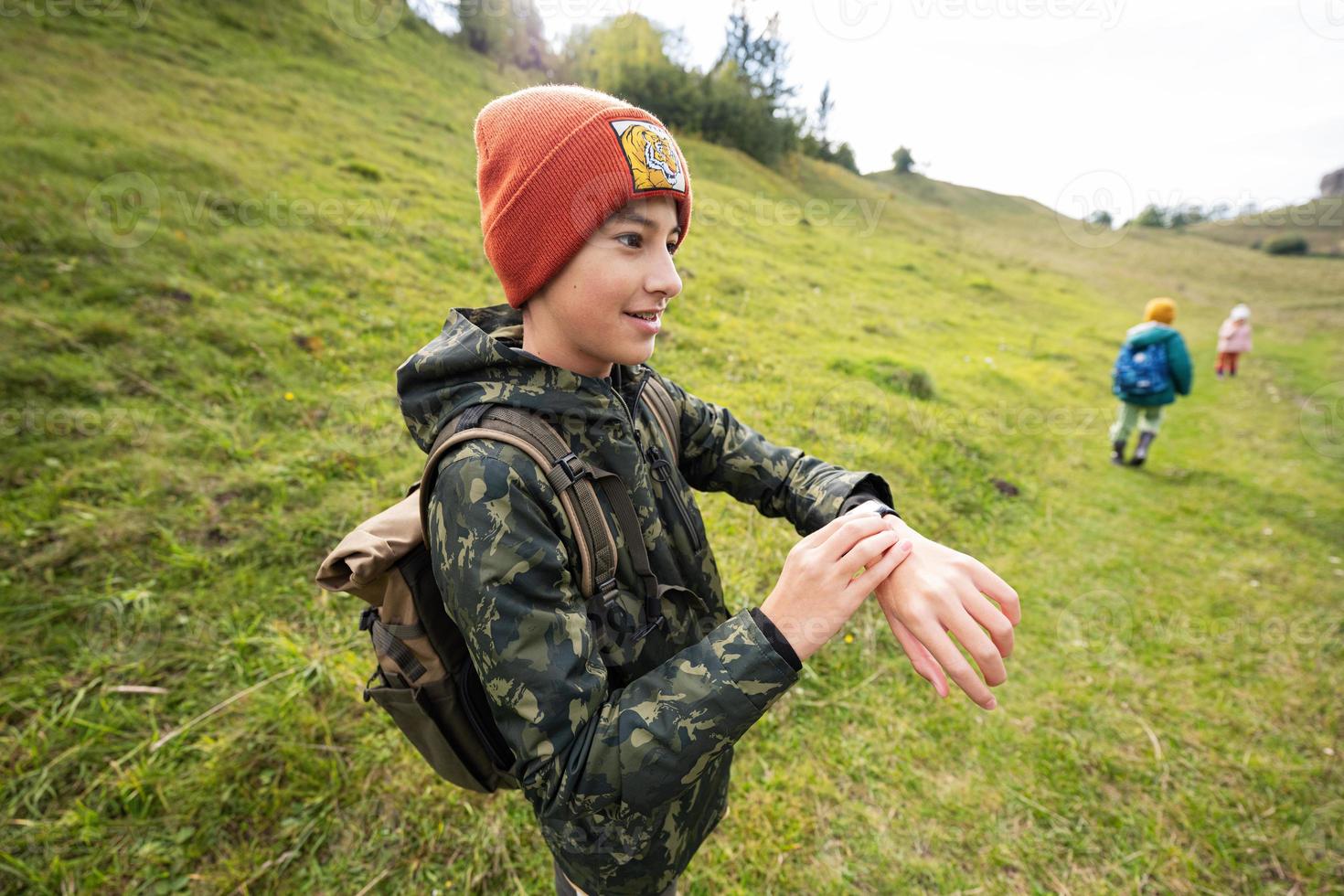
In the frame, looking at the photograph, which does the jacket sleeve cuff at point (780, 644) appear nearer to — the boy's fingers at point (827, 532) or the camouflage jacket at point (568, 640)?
the camouflage jacket at point (568, 640)

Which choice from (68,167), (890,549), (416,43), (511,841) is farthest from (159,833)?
(416,43)

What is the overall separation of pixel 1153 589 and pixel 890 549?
17.9ft

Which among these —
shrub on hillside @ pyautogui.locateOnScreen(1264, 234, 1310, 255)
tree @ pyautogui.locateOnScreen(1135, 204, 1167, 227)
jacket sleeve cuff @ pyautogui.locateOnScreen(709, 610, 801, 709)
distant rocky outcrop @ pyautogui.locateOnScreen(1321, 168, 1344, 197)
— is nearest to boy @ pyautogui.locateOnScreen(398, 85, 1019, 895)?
jacket sleeve cuff @ pyautogui.locateOnScreen(709, 610, 801, 709)

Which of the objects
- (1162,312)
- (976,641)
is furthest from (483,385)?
(1162,312)

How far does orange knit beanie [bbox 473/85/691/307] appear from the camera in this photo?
148 cm

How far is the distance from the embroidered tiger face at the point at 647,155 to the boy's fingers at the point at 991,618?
130 cm

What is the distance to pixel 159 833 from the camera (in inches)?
99.5

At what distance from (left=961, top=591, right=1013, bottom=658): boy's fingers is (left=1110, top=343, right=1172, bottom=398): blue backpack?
7.77 meters

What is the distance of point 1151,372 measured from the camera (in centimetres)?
713

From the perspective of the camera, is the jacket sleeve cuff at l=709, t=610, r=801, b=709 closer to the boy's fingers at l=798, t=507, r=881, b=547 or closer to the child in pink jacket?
the boy's fingers at l=798, t=507, r=881, b=547

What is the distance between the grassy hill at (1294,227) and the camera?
135 feet

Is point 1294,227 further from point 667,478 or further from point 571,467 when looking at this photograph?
point 571,467

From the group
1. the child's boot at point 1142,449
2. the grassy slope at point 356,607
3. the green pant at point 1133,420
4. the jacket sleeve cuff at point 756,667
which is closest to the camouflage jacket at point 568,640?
the jacket sleeve cuff at point 756,667

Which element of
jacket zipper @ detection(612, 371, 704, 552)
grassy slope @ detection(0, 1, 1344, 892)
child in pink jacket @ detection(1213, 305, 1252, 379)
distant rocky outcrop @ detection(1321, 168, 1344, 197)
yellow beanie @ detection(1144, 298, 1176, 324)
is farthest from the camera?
distant rocky outcrop @ detection(1321, 168, 1344, 197)
